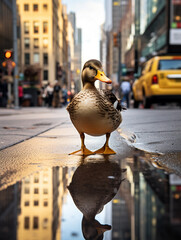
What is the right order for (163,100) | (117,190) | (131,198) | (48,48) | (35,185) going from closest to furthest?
(131,198), (117,190), (35,185), (163,100), (48,48)

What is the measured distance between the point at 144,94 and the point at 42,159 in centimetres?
1270

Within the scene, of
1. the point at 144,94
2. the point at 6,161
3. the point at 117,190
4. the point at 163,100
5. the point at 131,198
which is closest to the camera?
the point at 131,198

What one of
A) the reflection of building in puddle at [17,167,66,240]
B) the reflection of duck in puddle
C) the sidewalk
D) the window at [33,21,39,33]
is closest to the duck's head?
the reflection of duck in puddle

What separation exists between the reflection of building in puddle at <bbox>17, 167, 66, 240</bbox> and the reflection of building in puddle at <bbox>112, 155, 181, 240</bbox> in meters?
0.26

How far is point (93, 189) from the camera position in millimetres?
2057

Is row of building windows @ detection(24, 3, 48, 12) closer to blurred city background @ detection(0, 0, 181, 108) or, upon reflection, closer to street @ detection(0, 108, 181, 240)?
blurred city background @ detection(0, 0, 181, 108)

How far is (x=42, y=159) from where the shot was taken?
3.18 meters

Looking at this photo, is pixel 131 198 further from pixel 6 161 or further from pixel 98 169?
pixel 6 161

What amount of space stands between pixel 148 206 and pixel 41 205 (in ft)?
1.64

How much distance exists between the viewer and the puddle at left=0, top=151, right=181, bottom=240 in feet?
4.66

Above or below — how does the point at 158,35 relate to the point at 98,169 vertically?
above

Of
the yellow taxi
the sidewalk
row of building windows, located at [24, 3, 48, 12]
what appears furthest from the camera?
row of building windows, located at [24, 3, 48, 12]

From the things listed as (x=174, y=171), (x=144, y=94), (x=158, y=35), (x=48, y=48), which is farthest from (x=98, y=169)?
(x=48, y=48)

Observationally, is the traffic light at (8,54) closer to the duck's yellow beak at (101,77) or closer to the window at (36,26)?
the duck's yellow beak at (101,77)
